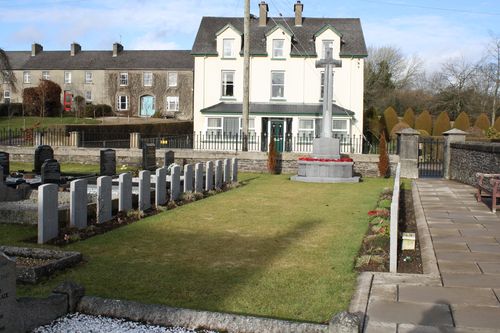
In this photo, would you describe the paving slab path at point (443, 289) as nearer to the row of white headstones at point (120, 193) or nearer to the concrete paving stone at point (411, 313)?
the concrete paving stone at point (411, 313)

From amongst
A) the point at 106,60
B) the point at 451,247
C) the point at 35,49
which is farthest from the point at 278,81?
the point at 35,49

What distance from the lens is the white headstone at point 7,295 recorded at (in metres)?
4.57

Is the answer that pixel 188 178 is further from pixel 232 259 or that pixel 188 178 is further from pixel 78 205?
pixel 232 259

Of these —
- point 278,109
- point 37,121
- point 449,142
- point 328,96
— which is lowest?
point 449,142

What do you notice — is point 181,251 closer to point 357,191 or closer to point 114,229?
point 114,229

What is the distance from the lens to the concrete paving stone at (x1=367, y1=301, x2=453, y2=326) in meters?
5.66

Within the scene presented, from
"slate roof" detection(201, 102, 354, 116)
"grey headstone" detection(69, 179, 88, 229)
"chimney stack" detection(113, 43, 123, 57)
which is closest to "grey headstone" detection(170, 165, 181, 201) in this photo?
"grey headstone" detection(69, 179, 88, 229)

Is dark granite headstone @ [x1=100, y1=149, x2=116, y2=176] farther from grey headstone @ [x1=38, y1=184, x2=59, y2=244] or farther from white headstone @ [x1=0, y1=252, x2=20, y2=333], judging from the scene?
white headstone @ [x1=0, y1=252, x2=20, y2=333]

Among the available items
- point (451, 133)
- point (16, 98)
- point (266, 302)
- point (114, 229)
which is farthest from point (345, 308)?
point (16, 98)

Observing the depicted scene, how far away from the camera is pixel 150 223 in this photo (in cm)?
1161

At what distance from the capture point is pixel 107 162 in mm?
17562

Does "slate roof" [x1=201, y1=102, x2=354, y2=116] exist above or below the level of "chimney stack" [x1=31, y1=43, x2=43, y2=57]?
below

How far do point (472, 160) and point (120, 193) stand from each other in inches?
545

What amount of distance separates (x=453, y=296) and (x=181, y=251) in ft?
14.1
